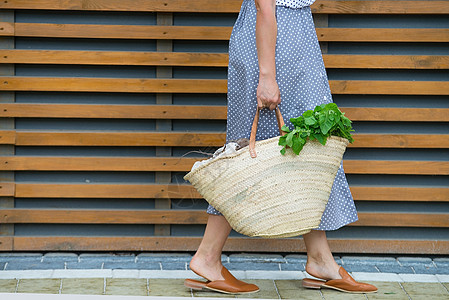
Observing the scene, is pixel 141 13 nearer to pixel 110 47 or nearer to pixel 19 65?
pixel 110 47

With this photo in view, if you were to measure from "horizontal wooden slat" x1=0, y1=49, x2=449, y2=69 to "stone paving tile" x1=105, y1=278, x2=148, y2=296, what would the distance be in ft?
4.44

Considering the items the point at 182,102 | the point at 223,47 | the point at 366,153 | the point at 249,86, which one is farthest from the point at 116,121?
the point at 366,153

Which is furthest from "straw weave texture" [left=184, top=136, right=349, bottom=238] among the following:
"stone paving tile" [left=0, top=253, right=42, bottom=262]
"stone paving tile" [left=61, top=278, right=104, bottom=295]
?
"stone paving tile" [left=0, top=253, right=42, bottom=262]

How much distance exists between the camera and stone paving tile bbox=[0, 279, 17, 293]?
3.96 metres

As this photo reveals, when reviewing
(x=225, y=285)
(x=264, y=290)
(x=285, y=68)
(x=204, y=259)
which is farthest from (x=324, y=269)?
(x=285, y=68)

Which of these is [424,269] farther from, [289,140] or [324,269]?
[289,140]

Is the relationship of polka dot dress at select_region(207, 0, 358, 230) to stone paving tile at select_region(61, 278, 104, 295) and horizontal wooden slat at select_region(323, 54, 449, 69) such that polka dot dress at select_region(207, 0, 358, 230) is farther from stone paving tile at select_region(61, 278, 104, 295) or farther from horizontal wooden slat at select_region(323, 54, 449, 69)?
stone paving tile at select_region(61, 278, 104, 295)

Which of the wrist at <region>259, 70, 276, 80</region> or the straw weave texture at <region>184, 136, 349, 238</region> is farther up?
the wrist at <region>259, 70, 276, 80</region>

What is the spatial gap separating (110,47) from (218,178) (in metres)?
1.60

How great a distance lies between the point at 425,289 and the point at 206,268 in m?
1.22

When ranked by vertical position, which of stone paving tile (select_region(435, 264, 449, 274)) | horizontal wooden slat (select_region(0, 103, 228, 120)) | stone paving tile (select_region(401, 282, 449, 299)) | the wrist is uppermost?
the wrist

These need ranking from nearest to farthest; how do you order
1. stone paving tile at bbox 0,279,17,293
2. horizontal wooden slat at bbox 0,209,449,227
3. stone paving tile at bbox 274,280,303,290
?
1. stone paving tile at bbox 0,279,17,293
2. stone paving tile at bbox 274,280,303,290
3. horizontal wooden slat at bbox 0,209,449,227

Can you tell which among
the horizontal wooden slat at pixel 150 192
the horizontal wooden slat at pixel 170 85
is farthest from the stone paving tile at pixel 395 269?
the horizontal wooden slat at pixel 170 85

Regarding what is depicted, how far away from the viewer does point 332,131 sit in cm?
350
